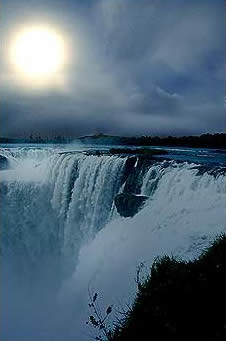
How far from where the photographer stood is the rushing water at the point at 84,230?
10.5 meters

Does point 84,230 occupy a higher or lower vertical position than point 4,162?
lower

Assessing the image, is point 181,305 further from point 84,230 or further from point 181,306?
point 84,230

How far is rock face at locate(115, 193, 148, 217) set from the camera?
1417cm

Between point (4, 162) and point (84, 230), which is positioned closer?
point (84, 230)

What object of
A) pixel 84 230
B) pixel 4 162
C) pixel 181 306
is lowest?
pixel 84 230

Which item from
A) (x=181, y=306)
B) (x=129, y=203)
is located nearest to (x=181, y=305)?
(x=181, y=306)

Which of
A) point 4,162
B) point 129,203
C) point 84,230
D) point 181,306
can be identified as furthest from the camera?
point 4,162

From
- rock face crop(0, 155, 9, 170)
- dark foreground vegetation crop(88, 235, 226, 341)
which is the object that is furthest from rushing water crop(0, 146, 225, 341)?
rock face crop(0, 155, 9, 170)

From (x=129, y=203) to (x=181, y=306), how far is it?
381 inches

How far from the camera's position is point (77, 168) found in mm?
19797

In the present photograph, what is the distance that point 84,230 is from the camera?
56.7 feet

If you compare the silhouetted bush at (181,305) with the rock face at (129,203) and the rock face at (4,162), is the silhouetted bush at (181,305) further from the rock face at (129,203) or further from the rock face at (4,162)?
the rock face at (4,162)

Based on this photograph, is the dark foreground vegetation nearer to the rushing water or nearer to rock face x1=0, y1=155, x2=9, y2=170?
the rushing water

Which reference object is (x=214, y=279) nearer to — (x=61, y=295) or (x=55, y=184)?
(x=61, y=295)
